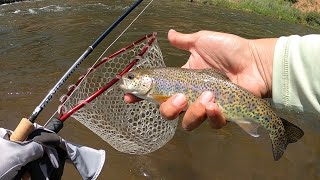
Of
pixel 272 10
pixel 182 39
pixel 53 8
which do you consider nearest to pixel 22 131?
pixel 182 39

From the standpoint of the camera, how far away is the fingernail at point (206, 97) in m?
3.27

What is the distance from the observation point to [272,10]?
25406mm

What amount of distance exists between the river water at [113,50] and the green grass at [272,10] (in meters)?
5.56

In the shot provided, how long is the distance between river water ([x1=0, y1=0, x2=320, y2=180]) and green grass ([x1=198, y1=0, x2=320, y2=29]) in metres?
5.56

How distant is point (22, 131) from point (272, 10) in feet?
80.8

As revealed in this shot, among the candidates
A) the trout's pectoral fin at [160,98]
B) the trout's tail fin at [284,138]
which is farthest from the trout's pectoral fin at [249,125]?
the trout's pectoral fin at [160,98]

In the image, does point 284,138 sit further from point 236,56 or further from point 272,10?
point 272,10

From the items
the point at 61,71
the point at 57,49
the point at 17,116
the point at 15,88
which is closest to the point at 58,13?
the point at 57,49

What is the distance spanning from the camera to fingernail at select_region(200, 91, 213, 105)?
10.7 ft

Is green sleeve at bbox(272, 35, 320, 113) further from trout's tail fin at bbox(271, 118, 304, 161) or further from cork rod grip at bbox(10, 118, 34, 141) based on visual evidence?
cork rod grip at bbox(10, 118, 34, 141)

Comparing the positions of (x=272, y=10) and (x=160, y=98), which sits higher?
(x=160, y=98)

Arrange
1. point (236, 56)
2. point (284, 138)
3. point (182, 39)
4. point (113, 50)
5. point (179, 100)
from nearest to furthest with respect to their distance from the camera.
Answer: point (179, 100)
point (284, 138)
point (236, 56)
point (182, 39)
point (113, 50)

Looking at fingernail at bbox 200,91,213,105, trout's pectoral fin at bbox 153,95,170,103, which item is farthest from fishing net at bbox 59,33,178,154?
fingernail at bbox 200,91,213,105

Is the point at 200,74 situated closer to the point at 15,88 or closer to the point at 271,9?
the point at 15,88
